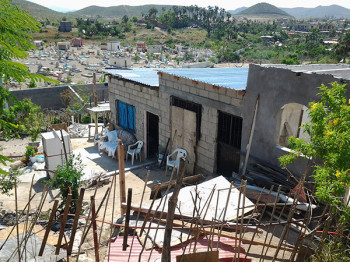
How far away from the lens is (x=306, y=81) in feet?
23.5

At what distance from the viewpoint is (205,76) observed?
10938 mm

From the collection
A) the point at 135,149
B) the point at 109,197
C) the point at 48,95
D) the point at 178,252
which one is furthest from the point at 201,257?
the point at 48,95

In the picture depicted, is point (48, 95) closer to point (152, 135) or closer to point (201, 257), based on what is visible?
point (152, 135)

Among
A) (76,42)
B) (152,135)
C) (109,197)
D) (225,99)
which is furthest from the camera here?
(76,42)

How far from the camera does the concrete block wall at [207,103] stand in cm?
909

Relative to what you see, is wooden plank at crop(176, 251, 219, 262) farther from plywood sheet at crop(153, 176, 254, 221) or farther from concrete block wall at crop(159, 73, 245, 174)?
concrete block wall at crop(159, 73, 245, 174)

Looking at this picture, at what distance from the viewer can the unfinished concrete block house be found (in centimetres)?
771

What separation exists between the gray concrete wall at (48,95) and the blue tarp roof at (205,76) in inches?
264

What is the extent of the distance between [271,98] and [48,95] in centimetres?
1609

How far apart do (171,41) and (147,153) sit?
7273cm

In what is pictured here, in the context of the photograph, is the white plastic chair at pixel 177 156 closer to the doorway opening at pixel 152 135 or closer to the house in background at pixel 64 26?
the doorway opening at pixel 152 135

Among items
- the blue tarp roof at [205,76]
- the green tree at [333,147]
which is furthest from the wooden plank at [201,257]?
the blue tarp roof at [205,76]

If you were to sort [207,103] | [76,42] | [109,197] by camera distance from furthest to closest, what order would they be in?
[76,42] → [207,103] → [109,197]

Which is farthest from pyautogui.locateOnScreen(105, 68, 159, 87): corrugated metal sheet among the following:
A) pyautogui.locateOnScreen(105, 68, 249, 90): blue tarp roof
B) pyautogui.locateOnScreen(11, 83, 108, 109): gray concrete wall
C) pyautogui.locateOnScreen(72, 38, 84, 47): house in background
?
pyautogui.locateOnScreen(72, 38, 84, 47): house in background
